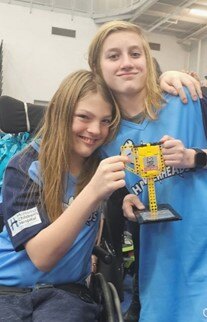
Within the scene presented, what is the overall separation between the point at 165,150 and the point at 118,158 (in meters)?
0.16

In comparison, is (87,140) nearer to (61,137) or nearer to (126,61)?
(61,137)

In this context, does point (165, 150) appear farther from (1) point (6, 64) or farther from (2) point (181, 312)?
(1) point (6, 64)

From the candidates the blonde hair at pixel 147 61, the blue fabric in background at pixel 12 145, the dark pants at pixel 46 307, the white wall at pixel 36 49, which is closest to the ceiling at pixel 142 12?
the white wall at pixel 36 49

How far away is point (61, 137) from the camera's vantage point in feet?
4.00

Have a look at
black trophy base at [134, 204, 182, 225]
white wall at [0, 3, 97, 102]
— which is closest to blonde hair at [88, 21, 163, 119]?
black trophy base at [134, 204, 182, 225]

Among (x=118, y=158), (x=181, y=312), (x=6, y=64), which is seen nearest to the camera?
(x=118, y=158)

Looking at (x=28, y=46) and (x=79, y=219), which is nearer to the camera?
(x=79, y=219)

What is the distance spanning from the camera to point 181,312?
1.11 m

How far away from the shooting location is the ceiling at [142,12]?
7284 mm

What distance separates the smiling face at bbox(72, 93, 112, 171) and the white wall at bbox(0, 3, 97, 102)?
6.77 m

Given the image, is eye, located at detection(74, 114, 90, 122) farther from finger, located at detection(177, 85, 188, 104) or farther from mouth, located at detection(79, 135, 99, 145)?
finger, located at detection(177, 85, 188, 104)

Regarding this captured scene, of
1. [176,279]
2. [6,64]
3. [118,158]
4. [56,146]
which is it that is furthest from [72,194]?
[6,64]

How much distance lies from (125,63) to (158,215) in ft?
1.69

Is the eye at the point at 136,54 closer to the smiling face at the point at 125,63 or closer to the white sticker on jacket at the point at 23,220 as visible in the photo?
the smiling face at the point at 125,63
